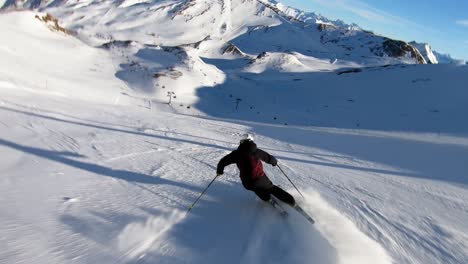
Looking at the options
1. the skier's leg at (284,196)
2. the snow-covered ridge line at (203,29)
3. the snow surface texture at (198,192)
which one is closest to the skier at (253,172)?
the skier's leg at (284,196)

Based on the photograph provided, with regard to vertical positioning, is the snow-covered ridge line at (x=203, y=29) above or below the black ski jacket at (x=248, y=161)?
above

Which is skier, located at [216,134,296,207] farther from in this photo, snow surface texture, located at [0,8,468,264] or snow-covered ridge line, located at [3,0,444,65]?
snow-covered ridge line, located at [3,0,444,65]

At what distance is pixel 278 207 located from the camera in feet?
22.3

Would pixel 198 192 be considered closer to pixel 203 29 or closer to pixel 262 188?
pixel 262 188

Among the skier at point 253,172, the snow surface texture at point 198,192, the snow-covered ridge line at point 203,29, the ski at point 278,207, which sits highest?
the snow-covered ridge line at point 203,29

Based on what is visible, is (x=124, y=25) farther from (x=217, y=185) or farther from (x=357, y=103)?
(x=217, y=185)

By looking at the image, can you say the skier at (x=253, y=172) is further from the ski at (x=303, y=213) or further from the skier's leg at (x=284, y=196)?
the ski at (x=303, y=213)

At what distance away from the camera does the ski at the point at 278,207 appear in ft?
21.6

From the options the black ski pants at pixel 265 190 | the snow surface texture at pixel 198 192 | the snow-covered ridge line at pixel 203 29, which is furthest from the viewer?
the snow-covered ridge line at pixel 203 29

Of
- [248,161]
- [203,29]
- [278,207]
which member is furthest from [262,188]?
[203,29]

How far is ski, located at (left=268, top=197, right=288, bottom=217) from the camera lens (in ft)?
21.6

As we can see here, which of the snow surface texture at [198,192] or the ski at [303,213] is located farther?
the ski at [303,213]

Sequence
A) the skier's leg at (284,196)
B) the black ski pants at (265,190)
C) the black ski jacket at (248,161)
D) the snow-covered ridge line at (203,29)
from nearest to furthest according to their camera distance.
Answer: the skier's leg at (284,196)
the black ski pants at (265,190)
the black ski jacket at (248,161)
the snow-covered ridge line at (203,29)

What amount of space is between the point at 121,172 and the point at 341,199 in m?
4.92
